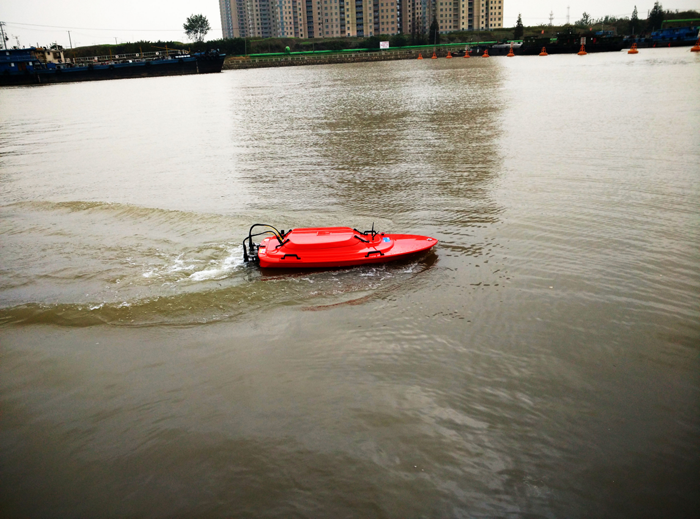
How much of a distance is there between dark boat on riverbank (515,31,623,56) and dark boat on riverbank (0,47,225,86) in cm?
6835

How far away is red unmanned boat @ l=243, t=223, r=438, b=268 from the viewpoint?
33.6 feet

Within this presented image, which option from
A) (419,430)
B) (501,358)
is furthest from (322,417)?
(501,358)

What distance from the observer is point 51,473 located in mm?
5648

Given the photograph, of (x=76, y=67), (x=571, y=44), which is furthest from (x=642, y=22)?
(x=76, y=67)

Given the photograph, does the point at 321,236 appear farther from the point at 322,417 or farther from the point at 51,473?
the point at 51,473

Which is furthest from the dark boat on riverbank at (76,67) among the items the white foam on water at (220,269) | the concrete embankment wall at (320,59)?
the white foam on water at (220,269)

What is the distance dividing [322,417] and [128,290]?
562 cm

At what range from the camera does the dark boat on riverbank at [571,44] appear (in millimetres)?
107438

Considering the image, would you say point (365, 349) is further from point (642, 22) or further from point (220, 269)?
point (642, 22)

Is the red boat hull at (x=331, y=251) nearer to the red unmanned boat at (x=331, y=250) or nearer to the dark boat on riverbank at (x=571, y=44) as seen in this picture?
the red unmanned boat at (x=331, y=250)

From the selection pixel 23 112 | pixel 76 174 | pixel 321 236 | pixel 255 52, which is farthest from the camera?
pixel 255 52

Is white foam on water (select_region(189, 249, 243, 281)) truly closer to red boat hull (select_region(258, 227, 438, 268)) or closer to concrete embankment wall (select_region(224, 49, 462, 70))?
red boat hull (select_region(258, 227, 438, 268))

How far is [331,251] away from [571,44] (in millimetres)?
121736

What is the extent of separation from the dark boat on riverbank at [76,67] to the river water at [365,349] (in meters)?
92.1
